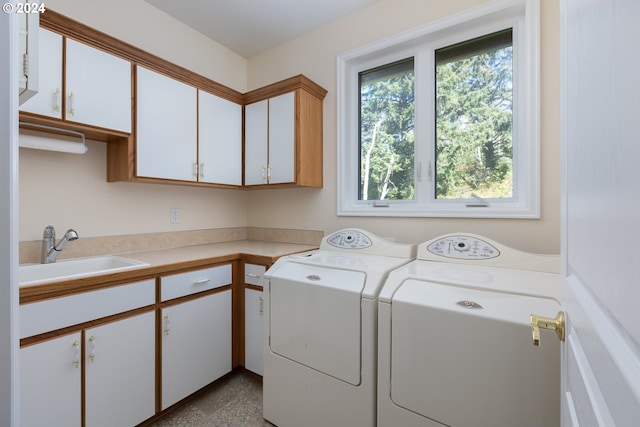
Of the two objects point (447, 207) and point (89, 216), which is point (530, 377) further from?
point (89, 216)

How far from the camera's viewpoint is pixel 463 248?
157 cm

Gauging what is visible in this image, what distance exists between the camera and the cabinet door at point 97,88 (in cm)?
150

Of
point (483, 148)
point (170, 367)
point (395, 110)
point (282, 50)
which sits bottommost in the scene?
point (170, 367)

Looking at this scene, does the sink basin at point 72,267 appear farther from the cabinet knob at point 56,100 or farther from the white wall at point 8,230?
the white wall at point 8,230

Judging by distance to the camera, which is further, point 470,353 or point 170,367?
point 170,367

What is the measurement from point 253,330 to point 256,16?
2466mm

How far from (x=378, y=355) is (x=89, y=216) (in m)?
1.97

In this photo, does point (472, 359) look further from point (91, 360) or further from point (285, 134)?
point (285, 134)

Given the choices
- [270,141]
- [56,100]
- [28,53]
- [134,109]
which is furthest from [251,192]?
[28,53]

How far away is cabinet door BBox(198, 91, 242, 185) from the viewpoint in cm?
220

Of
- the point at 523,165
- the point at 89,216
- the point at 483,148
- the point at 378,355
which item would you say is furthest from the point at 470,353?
the point at 89,216

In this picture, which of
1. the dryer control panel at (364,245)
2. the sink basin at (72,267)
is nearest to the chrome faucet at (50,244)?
the sink basin at (72,267)

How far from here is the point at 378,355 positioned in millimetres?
1188

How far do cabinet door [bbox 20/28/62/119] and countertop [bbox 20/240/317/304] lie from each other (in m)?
0.87
